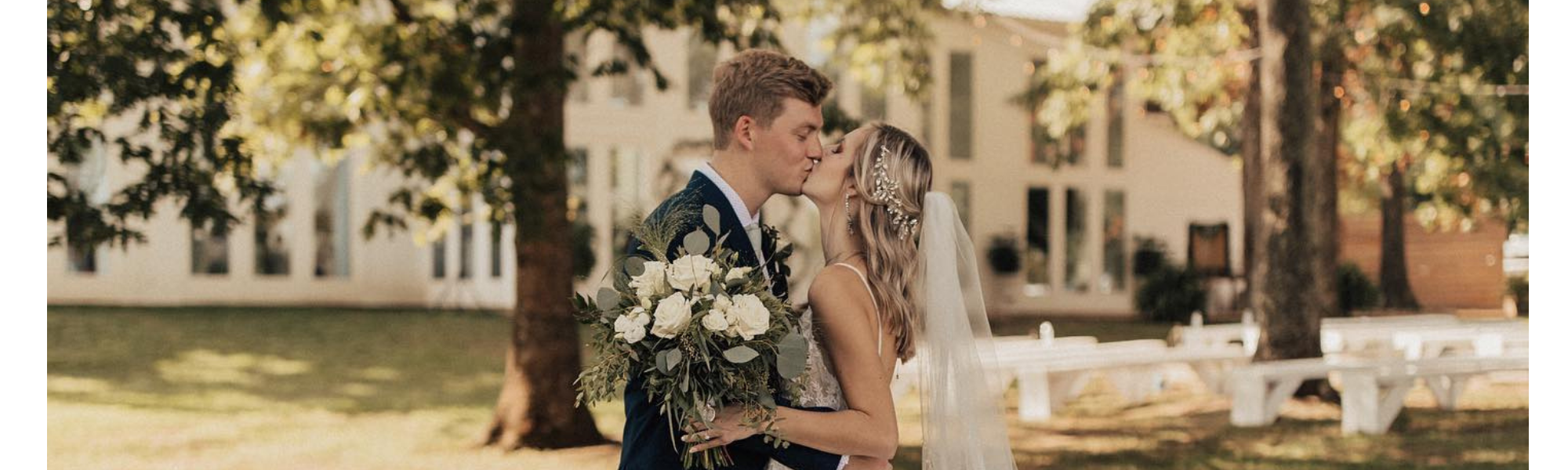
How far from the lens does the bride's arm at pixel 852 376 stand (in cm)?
355

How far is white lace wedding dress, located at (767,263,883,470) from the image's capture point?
12.1 ft

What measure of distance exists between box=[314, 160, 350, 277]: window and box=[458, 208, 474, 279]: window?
1955 millimetres

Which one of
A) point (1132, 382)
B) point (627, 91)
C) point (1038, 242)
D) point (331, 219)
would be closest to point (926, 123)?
point (1038, 242)

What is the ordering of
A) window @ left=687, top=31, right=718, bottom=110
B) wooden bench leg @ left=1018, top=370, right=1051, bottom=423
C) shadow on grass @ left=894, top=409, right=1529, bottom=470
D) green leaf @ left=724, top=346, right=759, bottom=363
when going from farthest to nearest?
window @ left=687, top=31, right=718, bottom=110 < wooden bench leg @ left=1018, top=370, right=1051, bottom=423 < shadow on grass @ left=894, top=409, right=1529, bottom=470 < green leaf @ left=724, top=346, right=759, bottom=363

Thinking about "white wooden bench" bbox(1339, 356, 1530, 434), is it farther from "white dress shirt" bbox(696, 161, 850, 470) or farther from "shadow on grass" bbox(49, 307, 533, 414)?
"white dress shirt" bbox(696, 161, 850, 470)

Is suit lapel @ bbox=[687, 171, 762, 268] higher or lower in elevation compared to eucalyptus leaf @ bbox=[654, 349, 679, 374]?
higher

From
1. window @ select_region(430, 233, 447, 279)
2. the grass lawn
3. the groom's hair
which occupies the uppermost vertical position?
the groom's hair

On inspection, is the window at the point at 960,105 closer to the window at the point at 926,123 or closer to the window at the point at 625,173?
the window at the point at 926,123

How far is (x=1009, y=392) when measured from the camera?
16.9 metres

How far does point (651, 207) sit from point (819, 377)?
19466mm

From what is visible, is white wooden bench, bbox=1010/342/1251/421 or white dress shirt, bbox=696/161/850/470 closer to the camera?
white dress shirt, bbox=696/161/850/470

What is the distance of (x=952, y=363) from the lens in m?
4.38

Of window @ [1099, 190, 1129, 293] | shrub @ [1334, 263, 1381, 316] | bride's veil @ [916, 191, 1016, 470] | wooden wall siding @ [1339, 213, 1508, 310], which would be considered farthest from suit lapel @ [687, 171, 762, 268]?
wooden wall siding @ [1339, 213, 1508, 310]

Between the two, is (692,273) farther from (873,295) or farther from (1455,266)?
(1455,266)
